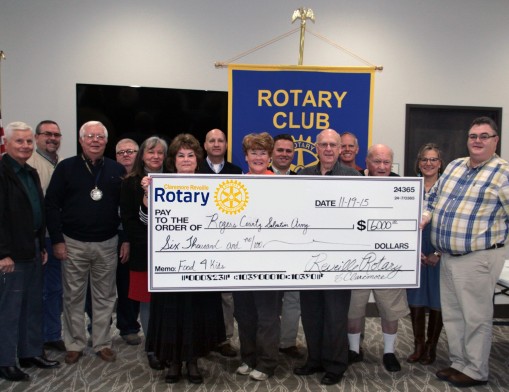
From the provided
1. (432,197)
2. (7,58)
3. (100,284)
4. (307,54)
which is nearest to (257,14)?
(307,54)

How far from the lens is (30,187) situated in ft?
10.4

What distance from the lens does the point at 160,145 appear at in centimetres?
318

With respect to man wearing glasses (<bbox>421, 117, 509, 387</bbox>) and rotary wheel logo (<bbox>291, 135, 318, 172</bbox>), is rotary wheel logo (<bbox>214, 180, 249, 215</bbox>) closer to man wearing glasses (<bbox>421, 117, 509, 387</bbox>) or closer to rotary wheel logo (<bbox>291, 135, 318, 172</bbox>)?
man wearing glasses (<bbox>421, 117, 509, 387</bbox>)

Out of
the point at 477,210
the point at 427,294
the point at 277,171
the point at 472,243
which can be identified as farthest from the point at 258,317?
the point at 477,210

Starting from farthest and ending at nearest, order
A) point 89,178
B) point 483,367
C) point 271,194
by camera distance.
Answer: point 89,178 → point 483,367 → point 271,194

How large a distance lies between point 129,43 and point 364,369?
4.11 metres

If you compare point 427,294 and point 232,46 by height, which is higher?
point 232,46

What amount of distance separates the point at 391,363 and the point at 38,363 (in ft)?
8.13

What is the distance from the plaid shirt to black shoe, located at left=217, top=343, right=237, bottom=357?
5.55 feet

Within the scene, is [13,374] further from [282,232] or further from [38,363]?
[282,232]

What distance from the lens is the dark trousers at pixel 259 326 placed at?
3006mm

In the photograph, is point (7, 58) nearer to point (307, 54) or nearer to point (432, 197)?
point (307, 54)

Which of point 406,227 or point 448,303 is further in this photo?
point 448,303

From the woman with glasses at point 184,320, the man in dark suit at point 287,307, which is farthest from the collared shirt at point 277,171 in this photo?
the woman with glasses at point 184,320
